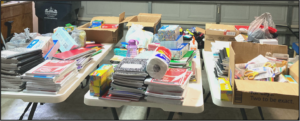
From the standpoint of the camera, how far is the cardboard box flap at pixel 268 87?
116 cm

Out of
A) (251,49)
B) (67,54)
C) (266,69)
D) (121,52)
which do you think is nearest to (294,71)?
(266,69)

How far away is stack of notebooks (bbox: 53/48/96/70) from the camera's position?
179 cm

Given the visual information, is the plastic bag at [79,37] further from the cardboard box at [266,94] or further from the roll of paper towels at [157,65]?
the cardboard box at [266,94]

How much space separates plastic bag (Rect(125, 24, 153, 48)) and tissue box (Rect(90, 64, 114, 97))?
0.85 meters

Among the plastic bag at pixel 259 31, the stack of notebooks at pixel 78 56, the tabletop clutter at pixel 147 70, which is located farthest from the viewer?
the plastic bag at pixel 259 31

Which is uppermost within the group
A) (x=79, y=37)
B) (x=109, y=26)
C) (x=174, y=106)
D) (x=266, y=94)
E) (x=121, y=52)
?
(x=109, y=26)

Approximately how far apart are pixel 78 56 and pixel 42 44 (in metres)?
0.27

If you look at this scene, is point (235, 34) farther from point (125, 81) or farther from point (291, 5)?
point (291, 5)

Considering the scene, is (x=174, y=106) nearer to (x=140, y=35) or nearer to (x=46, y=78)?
(x=46, y=78)

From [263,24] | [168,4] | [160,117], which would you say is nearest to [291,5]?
[168,4]

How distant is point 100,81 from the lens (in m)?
1.32

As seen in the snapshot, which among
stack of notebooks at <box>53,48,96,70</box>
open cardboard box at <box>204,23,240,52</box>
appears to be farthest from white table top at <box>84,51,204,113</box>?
open cardboard box at <box>204,23,240,52</box>

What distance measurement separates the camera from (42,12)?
4.31 m

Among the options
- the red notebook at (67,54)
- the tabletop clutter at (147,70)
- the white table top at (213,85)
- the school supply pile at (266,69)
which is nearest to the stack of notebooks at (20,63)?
the tabletop clutter at (147,70)
